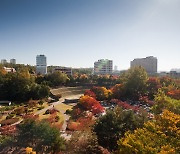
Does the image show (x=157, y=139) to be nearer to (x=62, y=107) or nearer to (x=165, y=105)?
(x=165, y=105)

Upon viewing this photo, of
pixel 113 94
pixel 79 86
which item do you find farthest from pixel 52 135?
pixel 79 86

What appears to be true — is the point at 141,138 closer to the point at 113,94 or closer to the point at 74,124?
the point at 74,124

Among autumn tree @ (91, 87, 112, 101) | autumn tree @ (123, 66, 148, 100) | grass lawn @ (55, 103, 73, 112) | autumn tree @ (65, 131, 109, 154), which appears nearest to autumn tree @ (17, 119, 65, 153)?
autumn tree @ (65, 131, 109, 154)

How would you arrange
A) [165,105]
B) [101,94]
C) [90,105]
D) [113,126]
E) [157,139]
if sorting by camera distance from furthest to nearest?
1. [101,94]
2. [90,105]
3. [165,105]
4. [113,126]
5. [157,139]

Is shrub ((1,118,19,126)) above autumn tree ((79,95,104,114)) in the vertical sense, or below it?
below

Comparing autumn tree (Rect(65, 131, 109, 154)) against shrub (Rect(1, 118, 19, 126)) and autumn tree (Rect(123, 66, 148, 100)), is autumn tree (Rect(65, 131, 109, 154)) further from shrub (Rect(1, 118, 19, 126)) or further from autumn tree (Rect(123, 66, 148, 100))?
autumn tree (Rect(123, 66, 148, 100))

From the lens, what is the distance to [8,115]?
129 ft

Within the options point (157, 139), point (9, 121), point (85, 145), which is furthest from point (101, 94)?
point (157, 139)

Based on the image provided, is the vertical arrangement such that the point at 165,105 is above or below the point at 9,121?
above

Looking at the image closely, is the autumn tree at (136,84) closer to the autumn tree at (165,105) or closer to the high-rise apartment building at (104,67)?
the autumn tree at (165,105)

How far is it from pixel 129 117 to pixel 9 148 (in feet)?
43.3

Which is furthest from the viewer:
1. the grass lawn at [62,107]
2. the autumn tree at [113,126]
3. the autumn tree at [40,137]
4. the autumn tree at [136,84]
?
the autumn tree at [136,84]

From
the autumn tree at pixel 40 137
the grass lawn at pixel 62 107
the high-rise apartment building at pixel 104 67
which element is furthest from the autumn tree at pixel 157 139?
the high-rise apartment building at pixel 104 67

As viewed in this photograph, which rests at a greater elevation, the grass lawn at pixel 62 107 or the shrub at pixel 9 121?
the shrub at pixel 9 121
